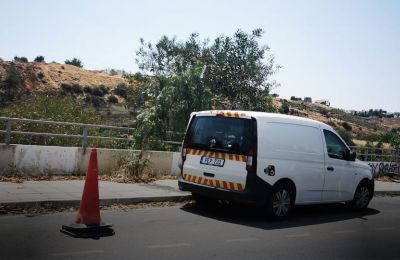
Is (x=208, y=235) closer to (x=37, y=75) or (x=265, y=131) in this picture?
(x=265, y=131)

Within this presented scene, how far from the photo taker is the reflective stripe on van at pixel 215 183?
28.3 ft

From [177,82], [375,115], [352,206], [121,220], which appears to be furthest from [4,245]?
[375,115]

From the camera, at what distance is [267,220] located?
899 centimetres

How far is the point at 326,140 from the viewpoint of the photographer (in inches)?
402

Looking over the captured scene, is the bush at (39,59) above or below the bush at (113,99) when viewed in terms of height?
above

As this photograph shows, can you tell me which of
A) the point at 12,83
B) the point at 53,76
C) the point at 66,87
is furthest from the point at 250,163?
the point at 53,76

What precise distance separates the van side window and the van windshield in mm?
2400

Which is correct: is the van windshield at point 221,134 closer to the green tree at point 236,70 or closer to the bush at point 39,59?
the green tree at point 236,70

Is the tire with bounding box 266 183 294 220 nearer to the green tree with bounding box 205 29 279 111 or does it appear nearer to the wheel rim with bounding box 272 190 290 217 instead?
the wheel rim with bounding box 272 190 290 217

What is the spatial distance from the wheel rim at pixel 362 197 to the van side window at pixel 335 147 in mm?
1196

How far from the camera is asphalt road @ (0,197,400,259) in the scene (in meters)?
6.08

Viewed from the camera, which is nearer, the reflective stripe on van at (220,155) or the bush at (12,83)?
the reflective stripe on van at (220,155)

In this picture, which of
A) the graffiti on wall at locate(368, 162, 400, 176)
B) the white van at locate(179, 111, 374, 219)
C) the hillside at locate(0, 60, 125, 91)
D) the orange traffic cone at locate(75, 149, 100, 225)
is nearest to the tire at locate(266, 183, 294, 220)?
the white van at locate(179, 111, 374, 219)

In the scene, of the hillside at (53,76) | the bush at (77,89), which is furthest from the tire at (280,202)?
the bush at (77,89)
